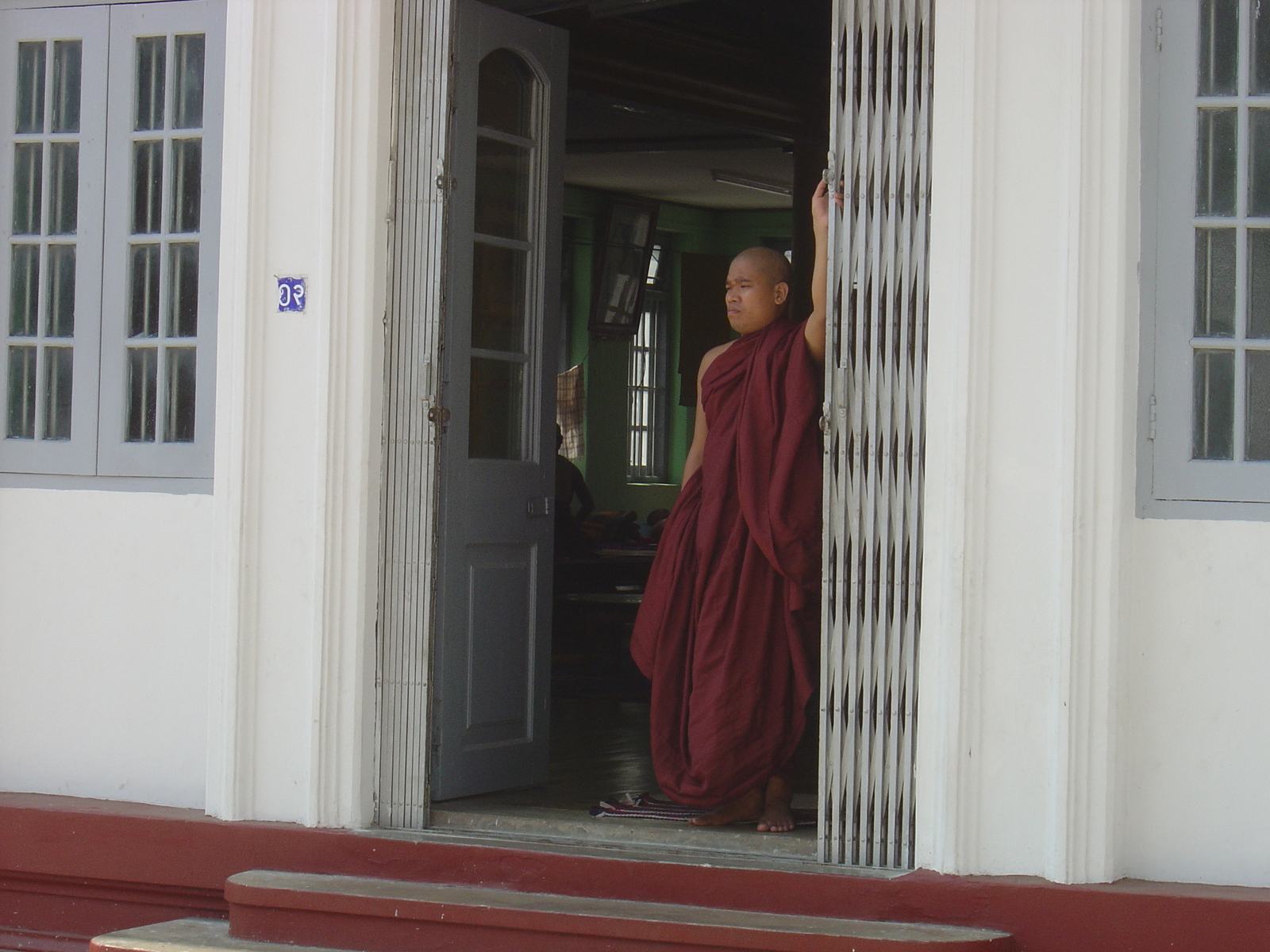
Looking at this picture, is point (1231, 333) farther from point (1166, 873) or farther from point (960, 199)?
point (1166, 873)

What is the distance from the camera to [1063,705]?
3695mm

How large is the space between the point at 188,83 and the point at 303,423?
1235 mm

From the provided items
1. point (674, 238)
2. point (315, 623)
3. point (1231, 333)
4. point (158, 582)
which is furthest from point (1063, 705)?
point (674, 238)

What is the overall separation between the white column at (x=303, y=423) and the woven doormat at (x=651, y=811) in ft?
2.44

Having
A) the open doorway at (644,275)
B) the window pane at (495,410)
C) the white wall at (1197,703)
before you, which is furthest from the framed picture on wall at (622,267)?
the white wall at (1197,703)

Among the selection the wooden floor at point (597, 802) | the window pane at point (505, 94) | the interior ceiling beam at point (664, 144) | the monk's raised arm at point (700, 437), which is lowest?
the wooden floor at point (597, 802)

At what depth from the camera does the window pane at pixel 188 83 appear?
473cm

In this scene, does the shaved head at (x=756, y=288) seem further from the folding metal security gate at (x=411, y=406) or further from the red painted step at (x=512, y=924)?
the red painted step at (x=512, y=924)

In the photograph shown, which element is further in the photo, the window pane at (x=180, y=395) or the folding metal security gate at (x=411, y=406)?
the window pane at (x=180, y=395)

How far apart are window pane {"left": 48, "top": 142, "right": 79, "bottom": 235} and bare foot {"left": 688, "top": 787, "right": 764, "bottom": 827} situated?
9.07 ft

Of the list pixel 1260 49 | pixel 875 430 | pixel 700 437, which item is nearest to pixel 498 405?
pixel 700 437

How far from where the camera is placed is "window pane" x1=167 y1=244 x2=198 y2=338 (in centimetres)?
474

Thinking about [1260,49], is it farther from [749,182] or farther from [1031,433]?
[749,182]

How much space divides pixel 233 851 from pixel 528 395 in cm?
173
